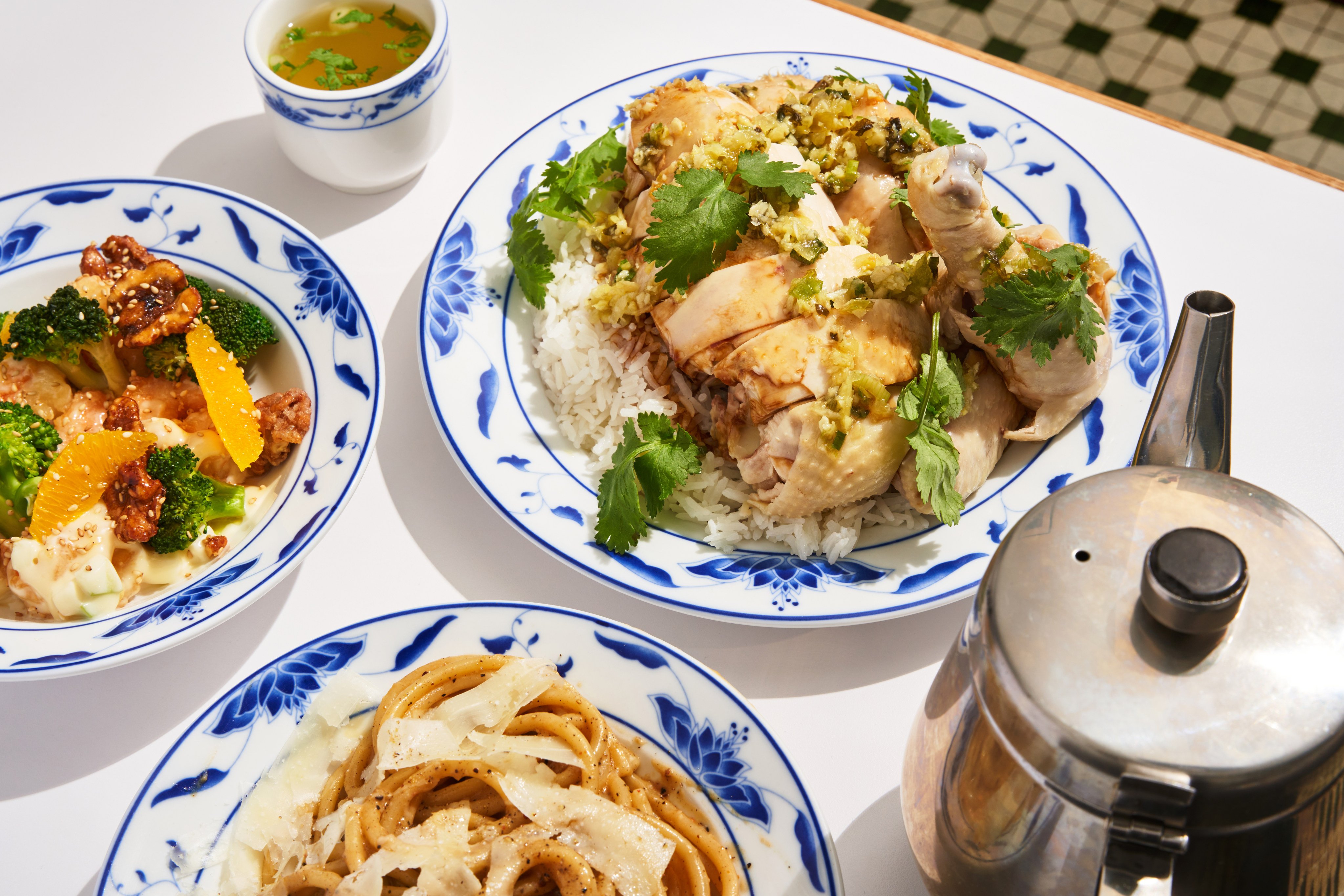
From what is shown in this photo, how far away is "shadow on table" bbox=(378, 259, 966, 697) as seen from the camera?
5.08 ft

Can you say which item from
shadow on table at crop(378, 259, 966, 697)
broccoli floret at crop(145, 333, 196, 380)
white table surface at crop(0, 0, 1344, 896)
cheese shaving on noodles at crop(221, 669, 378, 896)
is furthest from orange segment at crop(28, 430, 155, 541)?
cheese shaving on noodles at crop(221, 669, 378, 896)

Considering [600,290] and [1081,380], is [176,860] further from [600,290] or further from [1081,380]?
[1081,380]

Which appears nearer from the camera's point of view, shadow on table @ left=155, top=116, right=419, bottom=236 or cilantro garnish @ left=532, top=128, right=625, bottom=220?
cilantro garnish @ left=532, top=128, right=625, bottom=220

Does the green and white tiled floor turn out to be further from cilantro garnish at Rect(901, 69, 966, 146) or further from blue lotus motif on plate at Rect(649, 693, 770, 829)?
blue lotus motif on plate at Rect(649, 693, 770, 829)

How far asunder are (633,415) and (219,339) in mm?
742

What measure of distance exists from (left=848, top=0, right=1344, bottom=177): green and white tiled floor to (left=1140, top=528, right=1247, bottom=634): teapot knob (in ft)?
12.3

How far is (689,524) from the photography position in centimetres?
164

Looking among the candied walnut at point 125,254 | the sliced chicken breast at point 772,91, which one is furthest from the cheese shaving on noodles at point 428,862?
the sliced chicken breast at point 772,91

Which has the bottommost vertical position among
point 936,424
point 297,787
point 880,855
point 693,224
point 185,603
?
point 880,855

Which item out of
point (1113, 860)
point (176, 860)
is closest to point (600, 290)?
point (176, 860)

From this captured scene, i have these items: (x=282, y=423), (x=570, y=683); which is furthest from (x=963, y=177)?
(x=282, y=423)

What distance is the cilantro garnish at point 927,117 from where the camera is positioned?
6.16 feet

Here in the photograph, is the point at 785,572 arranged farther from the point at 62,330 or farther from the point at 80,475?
the point at 62,330

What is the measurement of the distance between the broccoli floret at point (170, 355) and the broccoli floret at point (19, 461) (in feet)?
0.65
